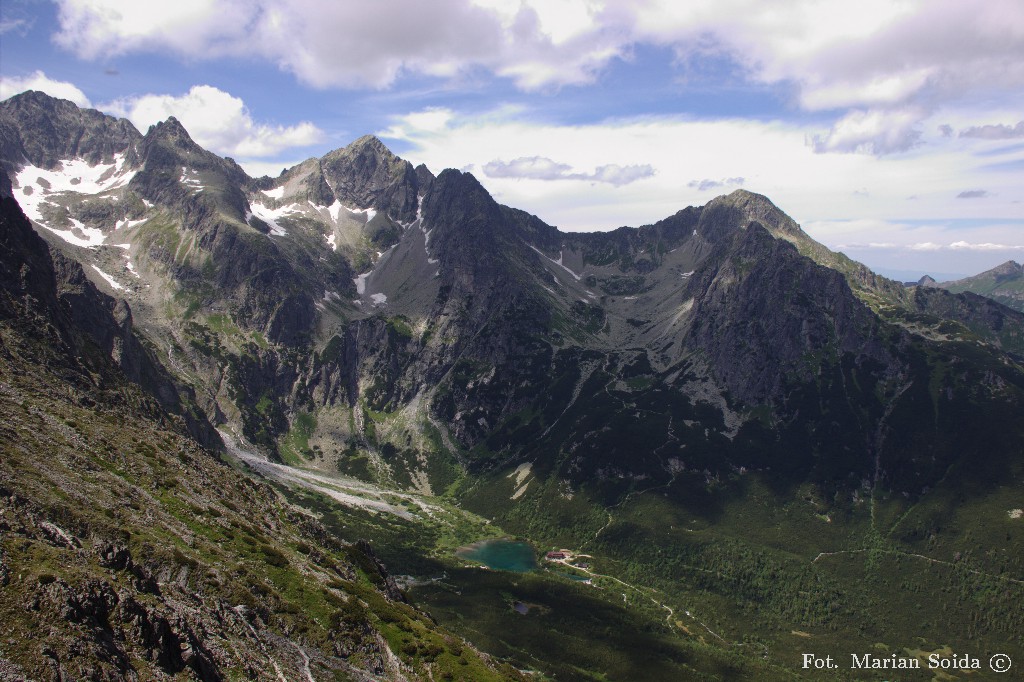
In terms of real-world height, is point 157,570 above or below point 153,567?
below

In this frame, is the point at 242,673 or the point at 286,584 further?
the point at 286,584

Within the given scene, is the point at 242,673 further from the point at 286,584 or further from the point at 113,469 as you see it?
the point at 113,469

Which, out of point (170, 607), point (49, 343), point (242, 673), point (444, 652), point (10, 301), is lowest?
point (444, 652)

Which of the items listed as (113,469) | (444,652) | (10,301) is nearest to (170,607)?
(444,652)

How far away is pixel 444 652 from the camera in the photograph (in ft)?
307

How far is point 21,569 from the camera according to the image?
46250mm

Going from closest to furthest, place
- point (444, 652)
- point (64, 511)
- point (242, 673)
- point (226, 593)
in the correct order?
point (242, 673) → point (64, 511) → point (226, 593) → point (444, 652)

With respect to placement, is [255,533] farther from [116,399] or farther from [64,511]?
[116,399]

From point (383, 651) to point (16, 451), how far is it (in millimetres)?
56984

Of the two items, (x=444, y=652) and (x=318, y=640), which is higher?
(x=318, y=640)

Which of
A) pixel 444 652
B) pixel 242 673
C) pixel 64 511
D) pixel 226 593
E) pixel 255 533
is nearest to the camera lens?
pixel 242 673

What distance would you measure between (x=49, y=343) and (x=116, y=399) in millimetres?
20635

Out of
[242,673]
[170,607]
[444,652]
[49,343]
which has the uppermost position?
[49,343]

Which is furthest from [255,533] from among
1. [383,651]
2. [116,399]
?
[116,399]
